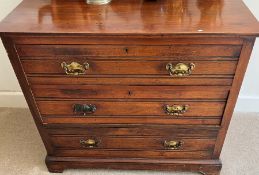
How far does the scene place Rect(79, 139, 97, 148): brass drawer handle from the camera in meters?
1.27

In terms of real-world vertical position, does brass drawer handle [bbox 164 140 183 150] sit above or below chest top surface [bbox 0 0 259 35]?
below

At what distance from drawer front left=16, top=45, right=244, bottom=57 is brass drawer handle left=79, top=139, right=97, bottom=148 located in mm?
507

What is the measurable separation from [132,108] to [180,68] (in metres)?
0.29

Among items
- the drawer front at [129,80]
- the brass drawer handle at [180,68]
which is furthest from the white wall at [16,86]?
the brass drawer handle at [180,68]

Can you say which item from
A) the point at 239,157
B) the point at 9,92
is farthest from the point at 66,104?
the point at 239,157

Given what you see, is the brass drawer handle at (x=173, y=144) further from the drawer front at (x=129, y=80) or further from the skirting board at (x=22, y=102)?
the skirting board at (x=22, y=102)

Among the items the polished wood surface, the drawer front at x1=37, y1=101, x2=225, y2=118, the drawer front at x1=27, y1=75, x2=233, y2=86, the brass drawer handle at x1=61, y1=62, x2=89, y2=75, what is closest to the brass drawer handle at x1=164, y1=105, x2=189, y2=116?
the drawer front at x1=37, y1=101, x2=225, y2=118

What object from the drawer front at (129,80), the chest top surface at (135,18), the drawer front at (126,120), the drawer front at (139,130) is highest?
the chest top surface at (135,18)

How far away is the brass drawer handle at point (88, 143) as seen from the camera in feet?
4.17

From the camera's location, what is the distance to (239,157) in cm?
147

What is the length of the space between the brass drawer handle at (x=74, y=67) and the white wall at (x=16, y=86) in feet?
2.24

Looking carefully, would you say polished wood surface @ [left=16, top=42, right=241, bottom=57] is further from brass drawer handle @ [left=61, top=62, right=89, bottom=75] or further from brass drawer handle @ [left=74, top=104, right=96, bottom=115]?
brass drawer handle @ [left=74, top=104, right=96, bottom=115]

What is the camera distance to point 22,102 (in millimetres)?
1857

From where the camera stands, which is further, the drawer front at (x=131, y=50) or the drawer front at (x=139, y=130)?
the drawer front at (x=139, y=130)
